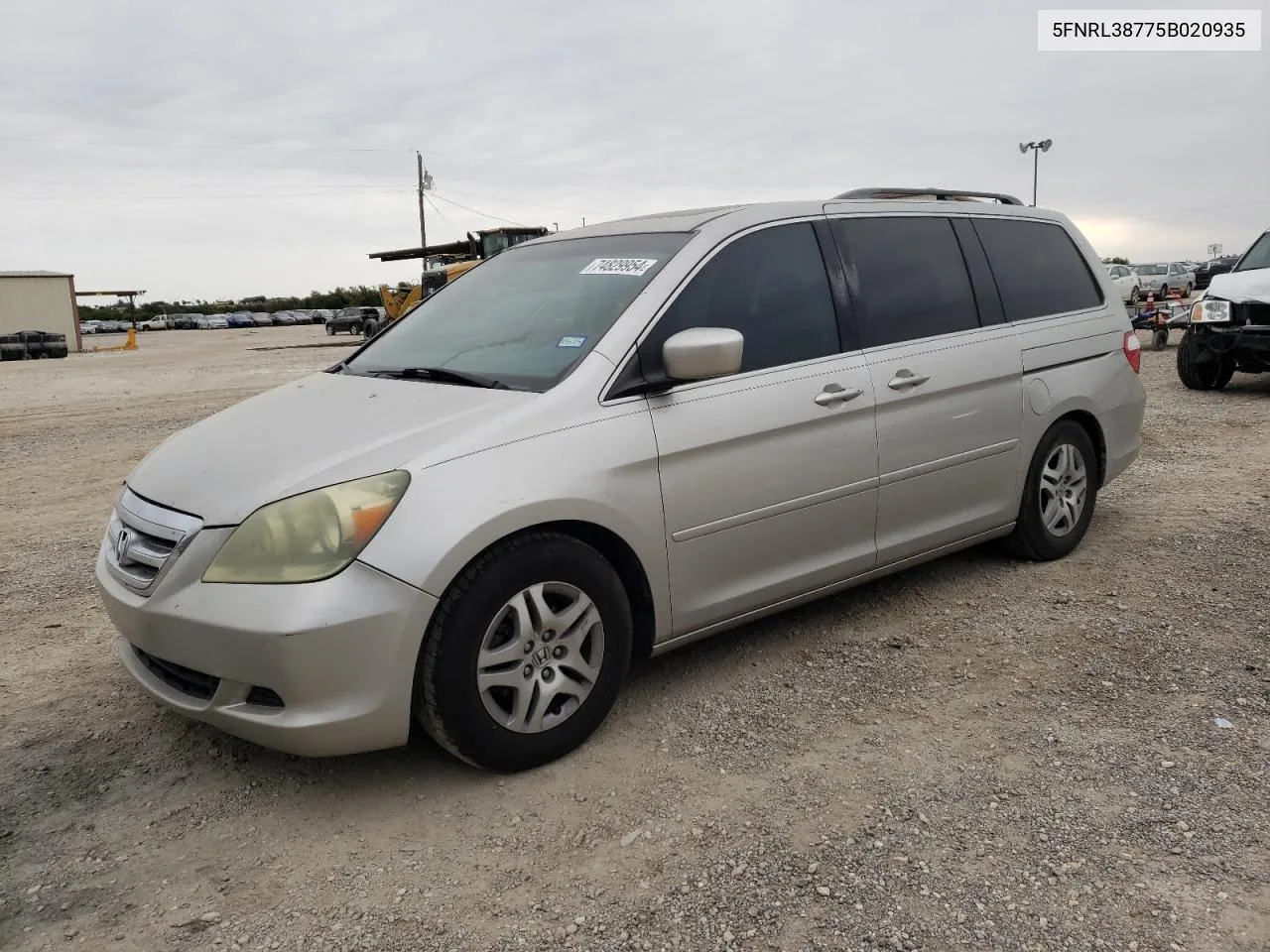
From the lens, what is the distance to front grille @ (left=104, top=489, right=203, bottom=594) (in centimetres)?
286

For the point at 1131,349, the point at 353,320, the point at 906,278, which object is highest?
the point at 353,320

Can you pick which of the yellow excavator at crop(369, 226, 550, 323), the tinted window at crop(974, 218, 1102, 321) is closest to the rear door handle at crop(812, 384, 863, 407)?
the tinted window at crop(974, 218, 1102, 321)

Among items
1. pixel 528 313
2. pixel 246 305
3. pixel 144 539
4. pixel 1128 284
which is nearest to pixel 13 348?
pixel 528 313

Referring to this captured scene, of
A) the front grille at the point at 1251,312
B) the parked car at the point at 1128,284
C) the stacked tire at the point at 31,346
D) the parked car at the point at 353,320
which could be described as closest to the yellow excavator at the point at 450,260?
the parked car at the point at 353,320

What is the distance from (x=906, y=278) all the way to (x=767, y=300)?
801 mm

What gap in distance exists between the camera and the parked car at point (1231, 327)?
10.0 m

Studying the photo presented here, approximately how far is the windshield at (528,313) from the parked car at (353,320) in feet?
119

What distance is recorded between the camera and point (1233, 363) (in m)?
10.7

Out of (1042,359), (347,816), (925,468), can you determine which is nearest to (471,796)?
(347,816)

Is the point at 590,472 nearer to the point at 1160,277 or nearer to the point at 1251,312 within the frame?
the point at 1251,312

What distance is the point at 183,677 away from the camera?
291cm

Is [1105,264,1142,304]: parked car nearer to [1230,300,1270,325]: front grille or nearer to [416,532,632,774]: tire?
[1230,300,1270,325]: front grille

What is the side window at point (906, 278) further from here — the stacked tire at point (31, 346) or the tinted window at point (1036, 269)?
the stacked tire at point (31, 346)

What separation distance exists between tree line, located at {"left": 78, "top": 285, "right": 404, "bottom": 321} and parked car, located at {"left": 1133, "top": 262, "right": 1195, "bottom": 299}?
2266 inches
